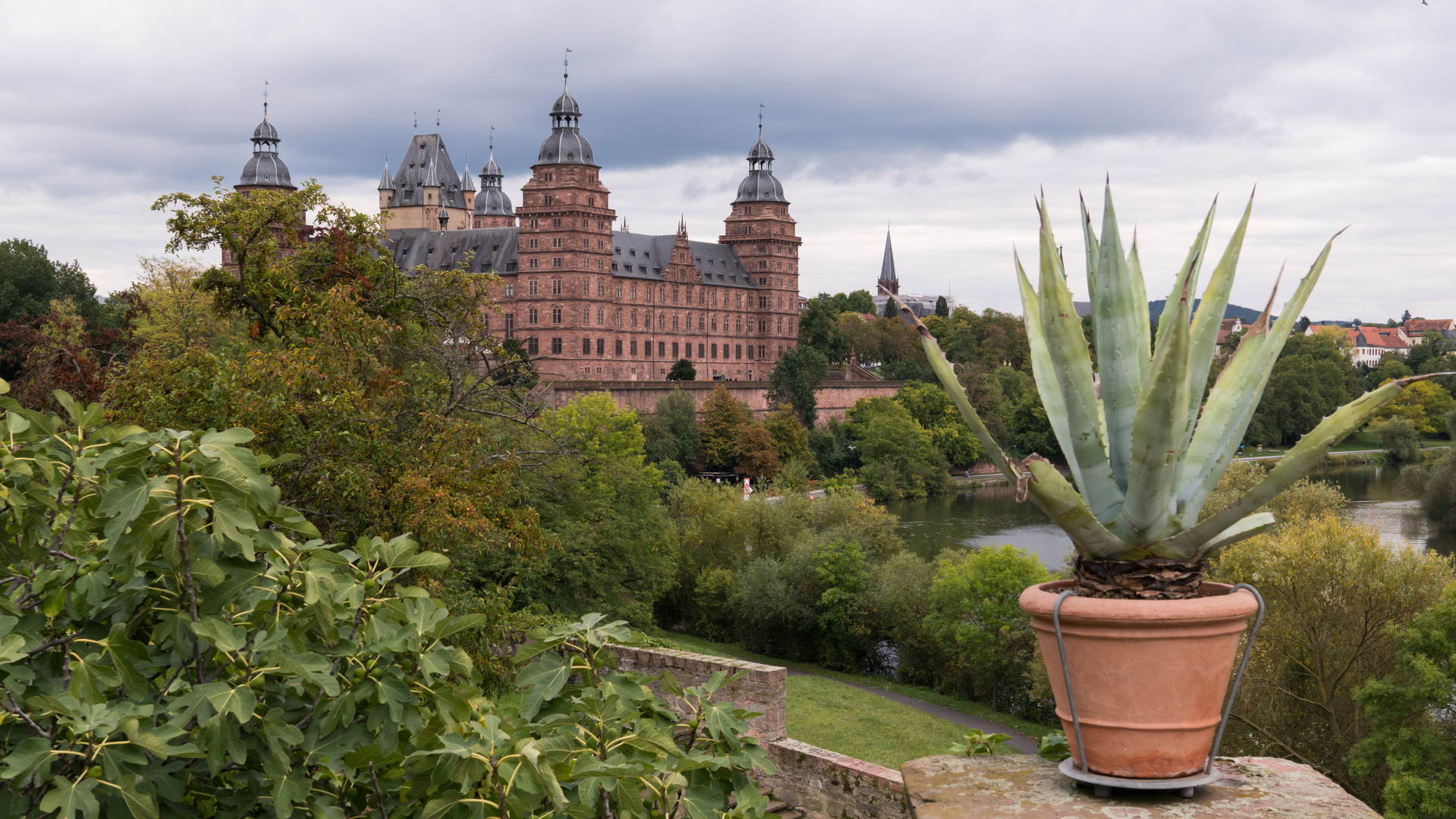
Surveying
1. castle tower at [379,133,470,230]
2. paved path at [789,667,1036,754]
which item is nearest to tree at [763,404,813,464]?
paved path at [789,667,1036,754]

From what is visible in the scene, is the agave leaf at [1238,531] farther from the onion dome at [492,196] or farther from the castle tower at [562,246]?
the onion dome at [492,196]

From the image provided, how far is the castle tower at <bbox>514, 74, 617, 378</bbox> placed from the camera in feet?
216

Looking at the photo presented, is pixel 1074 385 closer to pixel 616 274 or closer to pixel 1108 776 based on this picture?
pixel 1108 776

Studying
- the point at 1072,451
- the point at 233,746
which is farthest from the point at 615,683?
the point at 1072,451

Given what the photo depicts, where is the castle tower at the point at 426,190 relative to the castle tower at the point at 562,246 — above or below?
above

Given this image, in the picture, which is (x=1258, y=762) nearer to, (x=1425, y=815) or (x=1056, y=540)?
(x=1425, y=815)

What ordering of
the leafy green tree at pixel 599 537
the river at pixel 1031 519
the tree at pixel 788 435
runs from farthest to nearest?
the tree at pixel 788 435 → the river at pixel 1031 519 → the leafy green tree at pixel 599 537

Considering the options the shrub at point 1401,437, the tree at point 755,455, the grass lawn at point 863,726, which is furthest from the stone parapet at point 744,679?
the shrub at point 1401,437

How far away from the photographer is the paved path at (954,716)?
22.1 m

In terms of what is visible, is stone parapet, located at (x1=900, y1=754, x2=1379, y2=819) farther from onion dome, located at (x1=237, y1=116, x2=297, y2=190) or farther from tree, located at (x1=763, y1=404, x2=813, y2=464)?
onion dome, located at (x1=237, y1=116, x2=297, y2=190)

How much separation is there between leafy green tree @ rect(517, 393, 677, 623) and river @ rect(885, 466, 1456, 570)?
11.2 m

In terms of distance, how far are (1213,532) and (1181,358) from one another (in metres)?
0.41

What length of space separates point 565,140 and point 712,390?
1733 cm

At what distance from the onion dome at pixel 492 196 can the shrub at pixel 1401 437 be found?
65312mm
